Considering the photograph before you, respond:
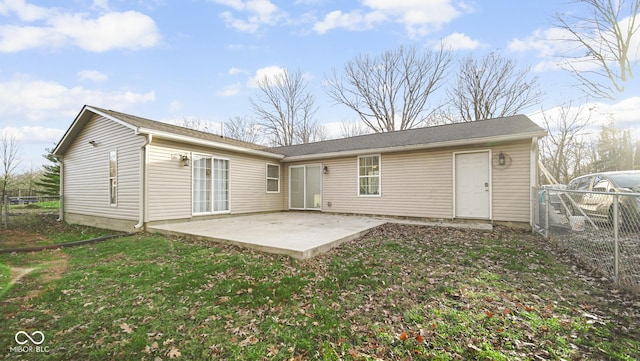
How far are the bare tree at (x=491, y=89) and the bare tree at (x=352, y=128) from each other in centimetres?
711

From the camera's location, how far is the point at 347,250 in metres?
5.03

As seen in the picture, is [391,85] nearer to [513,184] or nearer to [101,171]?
[513,184]

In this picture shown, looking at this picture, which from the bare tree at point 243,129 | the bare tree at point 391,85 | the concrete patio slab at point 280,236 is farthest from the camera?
the bare tree at point 243,129

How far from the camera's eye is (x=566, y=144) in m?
17.8

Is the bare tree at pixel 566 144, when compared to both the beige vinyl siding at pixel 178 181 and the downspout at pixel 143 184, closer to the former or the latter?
the beige vinyl siding at pixel 178 181

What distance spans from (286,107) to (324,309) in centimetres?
2173

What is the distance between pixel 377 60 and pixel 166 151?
17.6 meters

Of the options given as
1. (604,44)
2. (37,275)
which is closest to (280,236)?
(37,275)

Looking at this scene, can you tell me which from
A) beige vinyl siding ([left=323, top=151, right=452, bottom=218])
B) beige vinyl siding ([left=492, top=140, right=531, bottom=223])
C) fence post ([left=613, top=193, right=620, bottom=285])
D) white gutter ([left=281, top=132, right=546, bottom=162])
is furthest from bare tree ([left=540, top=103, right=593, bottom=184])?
fence post ([left=613, top=193, right=620, bottom=285])

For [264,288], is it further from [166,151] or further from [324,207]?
[324,207]

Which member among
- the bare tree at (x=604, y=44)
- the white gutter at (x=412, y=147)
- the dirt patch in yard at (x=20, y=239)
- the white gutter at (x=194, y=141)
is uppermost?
the bare tree at (x=604, y=44)

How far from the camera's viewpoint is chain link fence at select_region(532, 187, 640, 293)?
3199mm

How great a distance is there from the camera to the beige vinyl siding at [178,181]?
7.17 meters

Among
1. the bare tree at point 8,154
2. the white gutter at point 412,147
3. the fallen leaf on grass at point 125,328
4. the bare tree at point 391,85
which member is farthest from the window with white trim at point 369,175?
the bare tree at point 8,154
